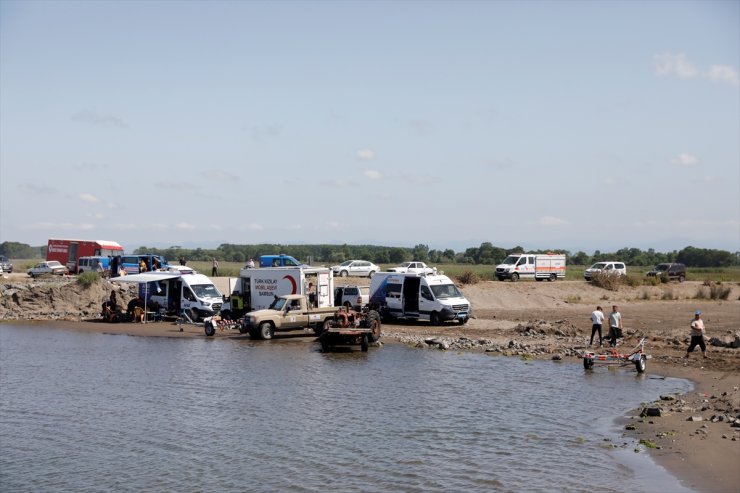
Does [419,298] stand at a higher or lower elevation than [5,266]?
lower

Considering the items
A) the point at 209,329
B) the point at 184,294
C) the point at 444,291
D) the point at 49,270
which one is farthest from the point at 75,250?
the point at 444,291

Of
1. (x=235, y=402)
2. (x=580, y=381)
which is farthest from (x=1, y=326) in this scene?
(x=580, y=381)

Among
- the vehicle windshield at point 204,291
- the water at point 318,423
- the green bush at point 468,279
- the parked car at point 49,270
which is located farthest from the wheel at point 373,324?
the parked car at point 49,270

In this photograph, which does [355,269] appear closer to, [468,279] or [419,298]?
[468,279]

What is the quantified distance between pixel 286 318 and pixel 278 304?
926 millimetres

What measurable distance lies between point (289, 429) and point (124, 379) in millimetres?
8960

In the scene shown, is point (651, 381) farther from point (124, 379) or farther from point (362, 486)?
point (124, 379)

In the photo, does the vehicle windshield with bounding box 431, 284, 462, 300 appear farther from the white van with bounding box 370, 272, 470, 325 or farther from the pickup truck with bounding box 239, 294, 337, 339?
the pickup truck with bounding box 239, 294, 337, 339

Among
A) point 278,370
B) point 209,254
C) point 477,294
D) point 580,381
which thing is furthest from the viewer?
point 209,254

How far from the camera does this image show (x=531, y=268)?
58.3 m

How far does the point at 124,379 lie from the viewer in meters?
24.9

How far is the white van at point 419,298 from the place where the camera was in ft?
118

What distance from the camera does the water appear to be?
14.6 metres

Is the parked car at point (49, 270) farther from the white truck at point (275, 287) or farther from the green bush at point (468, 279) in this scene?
the green bush at point (468, 279)
